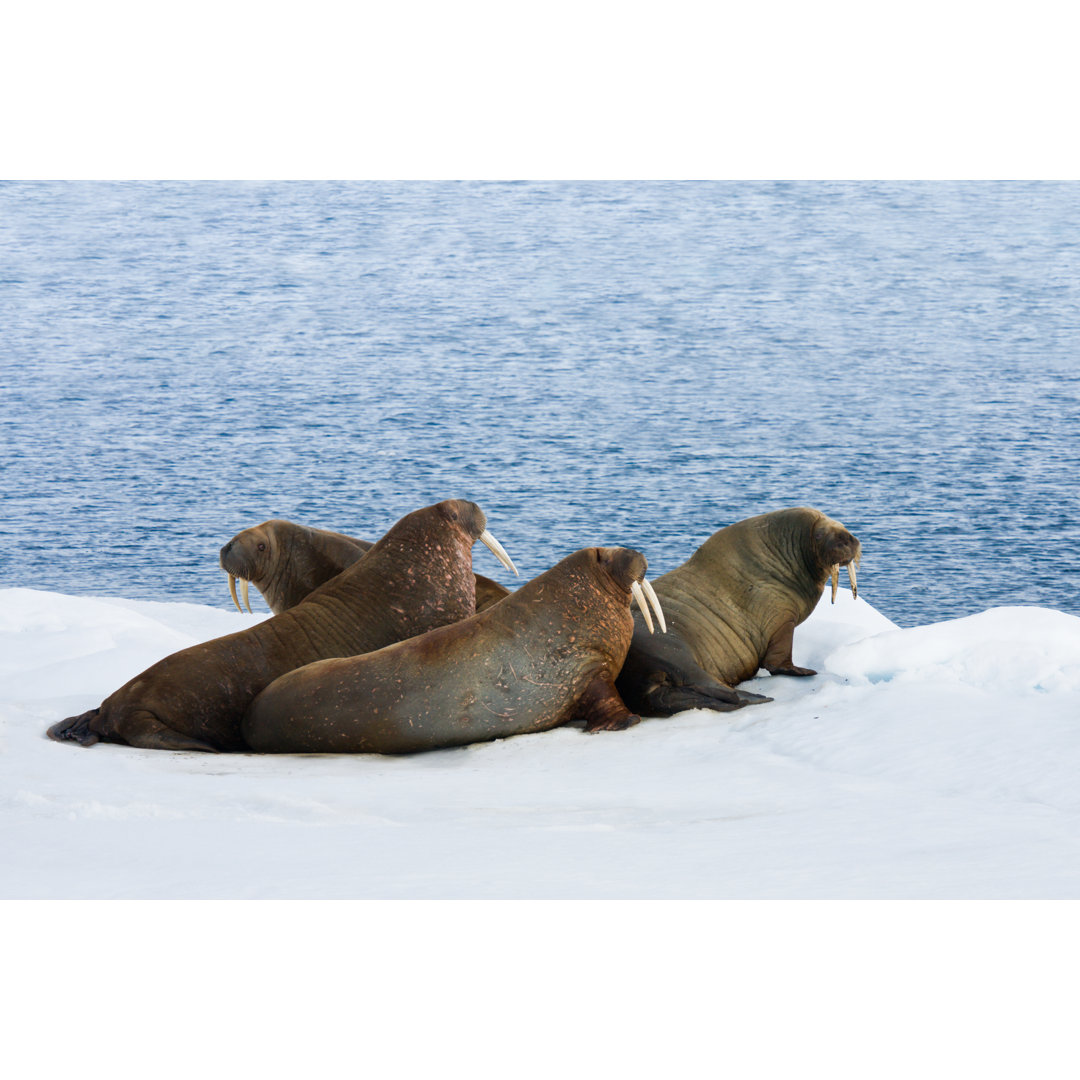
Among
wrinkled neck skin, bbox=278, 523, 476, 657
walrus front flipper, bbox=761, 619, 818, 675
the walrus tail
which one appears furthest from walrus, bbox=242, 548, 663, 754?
walrus front flipper, bbox=761, 619, 818, 675

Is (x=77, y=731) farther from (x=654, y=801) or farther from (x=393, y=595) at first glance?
(x=654, y=801)

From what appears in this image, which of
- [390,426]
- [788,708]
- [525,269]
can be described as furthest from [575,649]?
[525,269]

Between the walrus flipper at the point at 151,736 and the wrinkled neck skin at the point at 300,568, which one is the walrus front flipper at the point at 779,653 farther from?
the walrus flipper at the point at 151,736

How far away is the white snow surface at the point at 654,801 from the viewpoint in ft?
8.98

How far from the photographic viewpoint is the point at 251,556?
561cm

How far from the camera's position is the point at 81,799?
3.48 meters

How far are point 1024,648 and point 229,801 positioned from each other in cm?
294

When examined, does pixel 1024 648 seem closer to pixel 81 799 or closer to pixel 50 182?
pixel 81 799

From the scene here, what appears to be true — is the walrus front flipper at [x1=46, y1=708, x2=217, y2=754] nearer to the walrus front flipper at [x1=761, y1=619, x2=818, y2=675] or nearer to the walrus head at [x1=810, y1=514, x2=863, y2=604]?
the walrus front flipper at [x1=761, y1=619, x2=818, y2=675]

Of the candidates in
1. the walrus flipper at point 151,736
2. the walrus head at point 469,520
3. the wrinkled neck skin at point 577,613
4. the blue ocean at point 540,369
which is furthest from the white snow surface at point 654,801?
the blue ocean at point 540,369

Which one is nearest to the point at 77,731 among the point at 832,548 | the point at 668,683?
the point at 668,683

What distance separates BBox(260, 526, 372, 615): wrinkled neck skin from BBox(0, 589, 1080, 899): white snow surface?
2.64ft

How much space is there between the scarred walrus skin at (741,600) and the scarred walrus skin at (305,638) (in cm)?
78

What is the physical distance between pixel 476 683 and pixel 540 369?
12.8m
